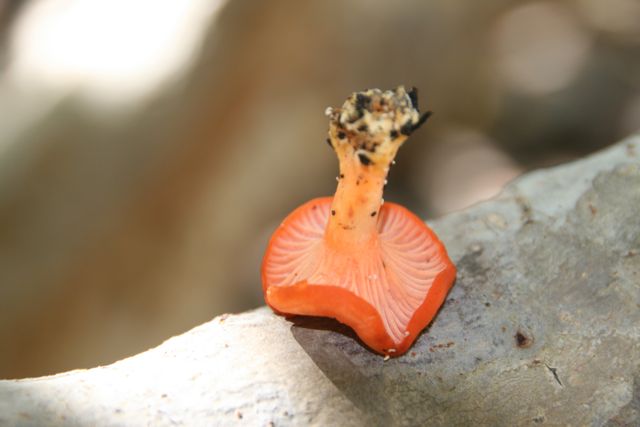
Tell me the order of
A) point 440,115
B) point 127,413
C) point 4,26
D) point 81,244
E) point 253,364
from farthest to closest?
point 440,115 → point 4,26 → point 81,244 → point 253,364 → point 127,413

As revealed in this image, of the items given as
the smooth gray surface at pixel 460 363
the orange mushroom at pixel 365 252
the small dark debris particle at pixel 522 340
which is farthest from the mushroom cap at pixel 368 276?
the small dark debris particle at pixel 522 340

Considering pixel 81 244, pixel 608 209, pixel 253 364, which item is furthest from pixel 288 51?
pixel 253 364

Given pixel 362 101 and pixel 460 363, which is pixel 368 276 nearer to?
pixel 460 363

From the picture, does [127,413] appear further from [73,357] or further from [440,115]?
[440,115]

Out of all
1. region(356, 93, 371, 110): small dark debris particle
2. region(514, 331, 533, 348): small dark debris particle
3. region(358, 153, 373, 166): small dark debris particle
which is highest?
region(356, 93, 371, 110): small dark debris particle

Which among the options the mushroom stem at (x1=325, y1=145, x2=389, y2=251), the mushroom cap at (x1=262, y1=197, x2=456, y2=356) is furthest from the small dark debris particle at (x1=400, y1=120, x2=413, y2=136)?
the mushroom cap at (x1=262, y1=197, x2=456, y2=356)

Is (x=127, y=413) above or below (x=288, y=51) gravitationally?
below

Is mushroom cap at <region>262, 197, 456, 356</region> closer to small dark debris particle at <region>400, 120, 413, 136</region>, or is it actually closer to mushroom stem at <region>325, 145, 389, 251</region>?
mushroom stem at <region>325, 145, 389, 251</region>
